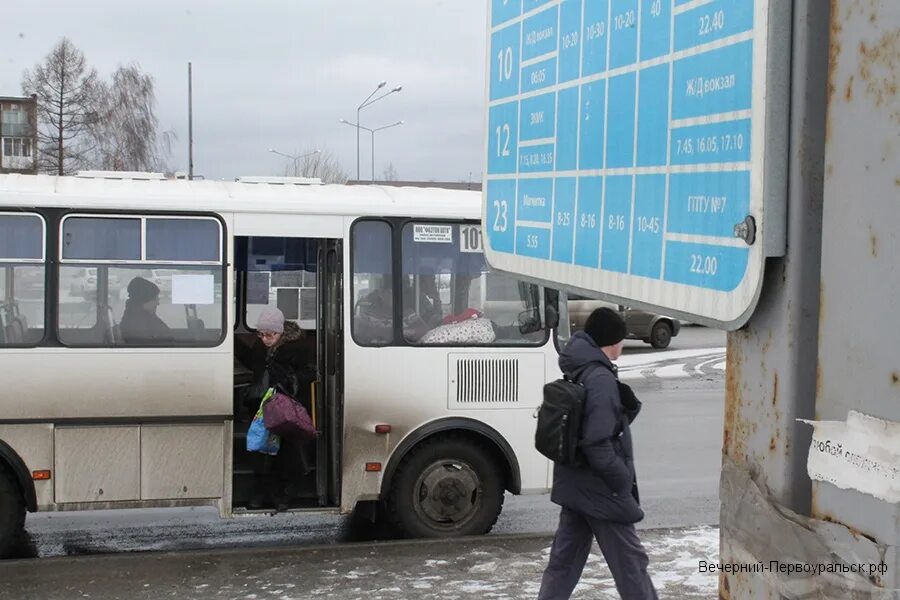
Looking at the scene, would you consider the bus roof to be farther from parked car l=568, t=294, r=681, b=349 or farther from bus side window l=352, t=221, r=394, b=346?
parked car l=568, t=294, r=681, b=349

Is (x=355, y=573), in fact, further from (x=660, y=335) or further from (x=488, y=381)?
(x=660, y=335)

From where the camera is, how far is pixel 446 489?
27.5ft

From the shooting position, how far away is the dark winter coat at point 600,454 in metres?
5.25

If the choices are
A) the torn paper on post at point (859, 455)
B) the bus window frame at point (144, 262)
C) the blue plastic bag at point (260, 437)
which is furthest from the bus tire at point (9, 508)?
the torn paper on post at point (859, 455)

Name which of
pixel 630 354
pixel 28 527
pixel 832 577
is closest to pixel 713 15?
pixel 832 577

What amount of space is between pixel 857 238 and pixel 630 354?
23409 millimetres

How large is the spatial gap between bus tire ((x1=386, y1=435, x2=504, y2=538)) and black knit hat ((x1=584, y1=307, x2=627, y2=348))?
3.04 m

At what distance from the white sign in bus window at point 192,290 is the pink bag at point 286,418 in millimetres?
873

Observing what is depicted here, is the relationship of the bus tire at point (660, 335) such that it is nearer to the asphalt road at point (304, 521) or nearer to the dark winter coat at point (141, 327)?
the asphalt road at point (304, 521)

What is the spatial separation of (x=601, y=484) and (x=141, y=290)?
4.14 meters

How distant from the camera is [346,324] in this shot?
324 inches

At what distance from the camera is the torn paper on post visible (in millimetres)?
1583

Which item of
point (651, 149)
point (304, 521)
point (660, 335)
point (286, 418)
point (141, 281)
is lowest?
point (304, 521)

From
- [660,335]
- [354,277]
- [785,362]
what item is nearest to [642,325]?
[660,335]
